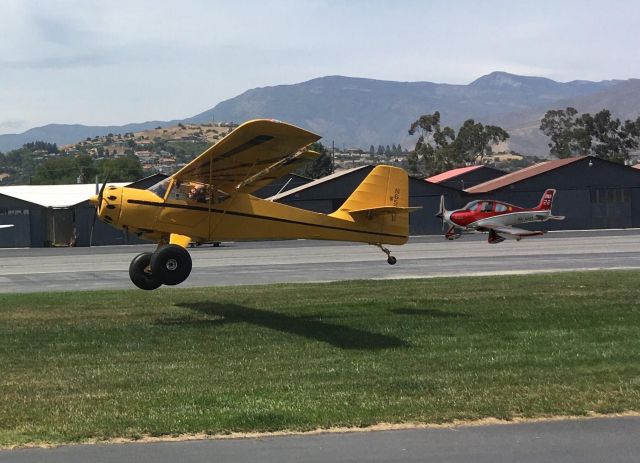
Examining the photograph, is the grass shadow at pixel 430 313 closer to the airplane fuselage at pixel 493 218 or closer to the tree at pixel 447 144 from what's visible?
the airplane fuselage at pixel 493 218

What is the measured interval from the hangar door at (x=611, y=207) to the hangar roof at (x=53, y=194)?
3813 centimetres

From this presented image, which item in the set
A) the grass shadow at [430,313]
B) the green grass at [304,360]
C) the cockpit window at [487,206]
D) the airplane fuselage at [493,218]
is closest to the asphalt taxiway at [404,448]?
the green grass at [304,360]

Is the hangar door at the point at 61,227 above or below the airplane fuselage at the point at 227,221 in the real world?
below

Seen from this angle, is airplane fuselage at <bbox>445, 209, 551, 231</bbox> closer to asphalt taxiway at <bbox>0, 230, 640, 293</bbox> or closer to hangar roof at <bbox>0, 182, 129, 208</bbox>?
asphalt taxiway at <bbox>0, 230, 640, 293</bbox>

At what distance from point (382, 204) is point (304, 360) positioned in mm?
7556

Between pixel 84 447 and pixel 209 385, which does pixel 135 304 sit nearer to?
pixel 209 385

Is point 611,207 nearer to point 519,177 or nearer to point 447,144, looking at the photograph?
point 519,177

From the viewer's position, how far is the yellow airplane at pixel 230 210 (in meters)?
13.6

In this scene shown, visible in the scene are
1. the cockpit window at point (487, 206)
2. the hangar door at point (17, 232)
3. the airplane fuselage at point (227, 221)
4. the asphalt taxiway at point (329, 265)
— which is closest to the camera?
the airplane fuselage at point (227, 221)

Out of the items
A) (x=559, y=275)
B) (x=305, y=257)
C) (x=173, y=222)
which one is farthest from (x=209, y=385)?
(x=305, y=257)

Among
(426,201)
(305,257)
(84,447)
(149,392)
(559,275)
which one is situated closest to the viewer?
(84,447)

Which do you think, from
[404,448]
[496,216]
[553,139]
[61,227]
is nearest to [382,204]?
[404,448]

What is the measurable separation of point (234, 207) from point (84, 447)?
373 inches

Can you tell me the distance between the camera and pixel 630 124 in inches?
4345
